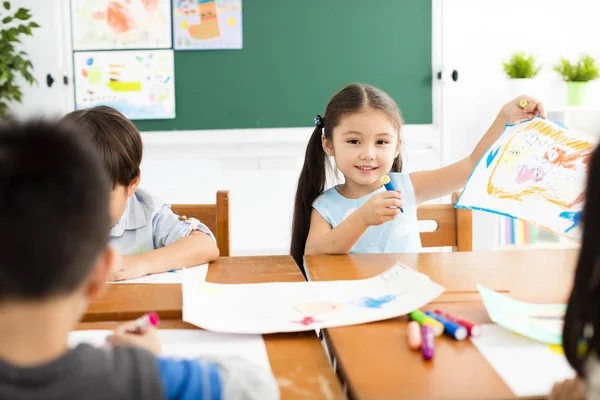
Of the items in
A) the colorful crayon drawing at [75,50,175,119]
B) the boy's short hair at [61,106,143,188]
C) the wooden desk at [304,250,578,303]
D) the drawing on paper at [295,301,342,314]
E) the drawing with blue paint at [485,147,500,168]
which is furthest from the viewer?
the colorful crayon drawing at [75,50,175,119]

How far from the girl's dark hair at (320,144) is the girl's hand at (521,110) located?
0.29 m

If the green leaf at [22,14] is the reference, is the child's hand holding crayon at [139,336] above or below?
below

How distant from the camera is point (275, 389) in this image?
2.09ft

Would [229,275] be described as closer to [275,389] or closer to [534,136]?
[275,389]

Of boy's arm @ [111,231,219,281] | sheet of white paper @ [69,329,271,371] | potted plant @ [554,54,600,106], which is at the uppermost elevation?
potted plant @ [554,54,600,106]

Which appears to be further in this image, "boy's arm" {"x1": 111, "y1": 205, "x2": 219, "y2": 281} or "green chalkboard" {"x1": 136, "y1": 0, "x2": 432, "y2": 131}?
"green chalkboard" {"x1": 136, "y1": 0, "x2": 432, "y2": 131}

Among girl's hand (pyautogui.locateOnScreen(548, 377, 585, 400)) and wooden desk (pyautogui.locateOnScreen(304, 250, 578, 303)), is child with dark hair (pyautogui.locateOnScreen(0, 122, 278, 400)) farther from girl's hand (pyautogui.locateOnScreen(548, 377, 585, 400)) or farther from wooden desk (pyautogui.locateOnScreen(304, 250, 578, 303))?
wooden desk (pyautogui.locateOnScreen(304, 250, 578, 303))

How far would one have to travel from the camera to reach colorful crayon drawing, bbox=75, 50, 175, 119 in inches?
126

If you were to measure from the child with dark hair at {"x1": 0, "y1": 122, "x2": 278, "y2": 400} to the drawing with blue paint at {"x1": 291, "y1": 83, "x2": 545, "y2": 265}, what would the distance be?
101 cm

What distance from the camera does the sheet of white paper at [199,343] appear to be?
0.79m

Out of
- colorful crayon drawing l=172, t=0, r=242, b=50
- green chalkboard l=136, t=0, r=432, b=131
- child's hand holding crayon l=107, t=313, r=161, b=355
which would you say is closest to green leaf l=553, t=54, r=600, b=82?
green chalkboard l=136, t=0, r=432, b=131

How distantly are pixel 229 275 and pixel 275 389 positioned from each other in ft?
1.89

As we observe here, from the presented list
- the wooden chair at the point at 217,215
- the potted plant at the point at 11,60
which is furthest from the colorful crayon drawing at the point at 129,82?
the wooden chair at the point at 217,215

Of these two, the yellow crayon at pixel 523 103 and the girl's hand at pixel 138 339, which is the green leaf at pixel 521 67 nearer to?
the yellow crayon at pixel 523 103
